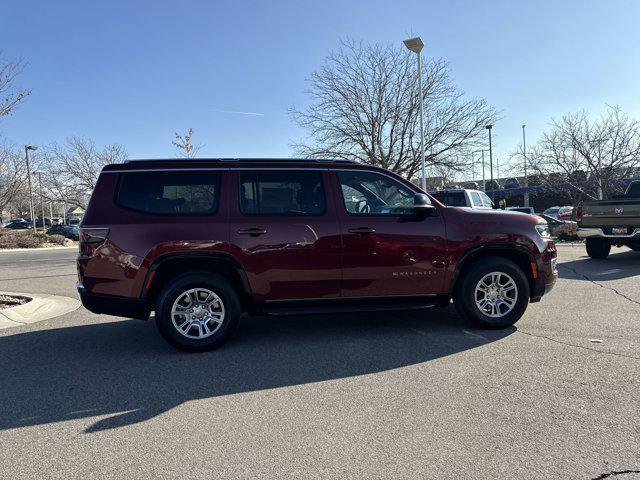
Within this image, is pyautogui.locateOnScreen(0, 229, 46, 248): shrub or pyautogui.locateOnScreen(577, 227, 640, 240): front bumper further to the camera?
pyautogui.locateOnScreen(0, 229, 46, 248): shrub

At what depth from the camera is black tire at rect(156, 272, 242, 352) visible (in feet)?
16.0

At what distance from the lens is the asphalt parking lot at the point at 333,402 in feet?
9.22

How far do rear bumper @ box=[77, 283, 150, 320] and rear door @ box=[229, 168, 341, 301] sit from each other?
1136 millimetres

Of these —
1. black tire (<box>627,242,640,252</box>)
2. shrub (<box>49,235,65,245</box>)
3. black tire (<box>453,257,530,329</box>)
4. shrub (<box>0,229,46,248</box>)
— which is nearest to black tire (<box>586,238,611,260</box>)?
black tire (<box>627,242,640,252</box>)

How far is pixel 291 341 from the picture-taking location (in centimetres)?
538

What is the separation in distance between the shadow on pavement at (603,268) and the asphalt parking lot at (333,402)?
11.7 ft

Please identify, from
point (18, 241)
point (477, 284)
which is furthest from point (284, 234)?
point (18, 241)

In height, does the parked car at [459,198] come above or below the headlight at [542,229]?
above

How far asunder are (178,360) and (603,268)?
9640 mm

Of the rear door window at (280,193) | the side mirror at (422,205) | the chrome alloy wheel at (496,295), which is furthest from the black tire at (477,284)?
the rear door window at (280,193)

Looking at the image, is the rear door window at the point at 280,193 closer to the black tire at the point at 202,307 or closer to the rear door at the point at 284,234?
the rear door at the point at 284,234

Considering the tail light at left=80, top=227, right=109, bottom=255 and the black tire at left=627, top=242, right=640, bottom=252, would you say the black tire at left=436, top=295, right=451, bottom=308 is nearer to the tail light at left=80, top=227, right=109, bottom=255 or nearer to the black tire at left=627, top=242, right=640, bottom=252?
the tail light at left=80, top=227, right=109, bottom=255

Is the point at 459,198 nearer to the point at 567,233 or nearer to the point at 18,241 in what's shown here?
the point at 567,233

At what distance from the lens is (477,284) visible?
543 cm
